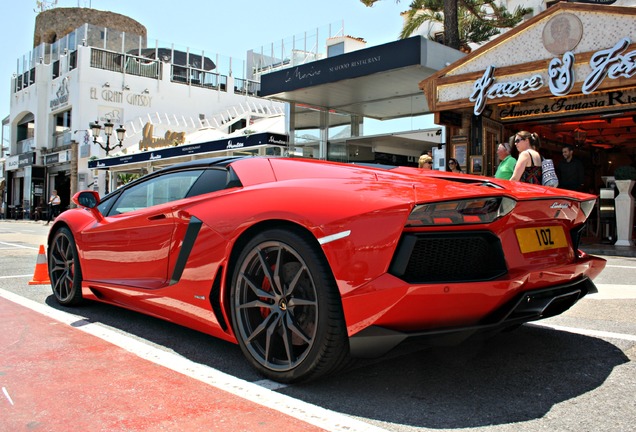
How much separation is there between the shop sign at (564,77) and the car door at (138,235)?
999 centimetres

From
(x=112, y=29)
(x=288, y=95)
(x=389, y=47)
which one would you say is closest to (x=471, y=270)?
(x=389, y=47)

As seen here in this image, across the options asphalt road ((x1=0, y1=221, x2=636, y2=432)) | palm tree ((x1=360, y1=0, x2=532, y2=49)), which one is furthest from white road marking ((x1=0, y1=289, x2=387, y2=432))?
palm tree ((x1=360, y1=0, x2=532, y2=49))

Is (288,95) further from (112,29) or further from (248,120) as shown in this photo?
(112,29)

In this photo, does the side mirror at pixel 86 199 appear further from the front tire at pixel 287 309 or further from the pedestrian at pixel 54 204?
the pedestrian at pixel 54 204

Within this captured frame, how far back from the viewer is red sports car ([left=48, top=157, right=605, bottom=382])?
224 cm

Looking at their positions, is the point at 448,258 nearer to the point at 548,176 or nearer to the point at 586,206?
the point at 586,206

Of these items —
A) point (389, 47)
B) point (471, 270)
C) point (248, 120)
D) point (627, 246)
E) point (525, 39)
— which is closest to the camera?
point (471, 270)

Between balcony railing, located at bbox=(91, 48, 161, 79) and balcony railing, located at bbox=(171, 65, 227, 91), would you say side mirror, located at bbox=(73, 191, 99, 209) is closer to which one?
balcony railing, located at bbox=(91, 48, 161, 79)

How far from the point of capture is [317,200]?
2496 millimetres

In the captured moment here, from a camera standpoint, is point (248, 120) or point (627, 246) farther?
point (248, 120)

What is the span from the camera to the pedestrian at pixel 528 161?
21.5 ft

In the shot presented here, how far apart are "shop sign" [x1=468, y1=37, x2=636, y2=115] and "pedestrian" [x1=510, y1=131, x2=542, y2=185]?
5.29 m

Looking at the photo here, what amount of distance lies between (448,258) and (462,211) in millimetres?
216

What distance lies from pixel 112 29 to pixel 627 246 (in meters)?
43.3
